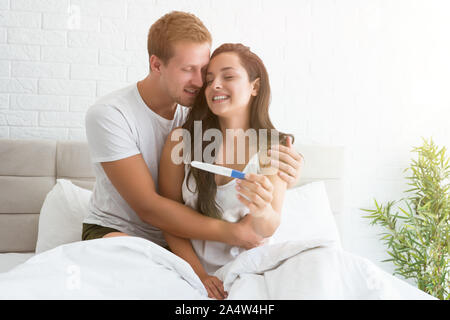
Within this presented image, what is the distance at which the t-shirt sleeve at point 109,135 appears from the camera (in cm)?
155

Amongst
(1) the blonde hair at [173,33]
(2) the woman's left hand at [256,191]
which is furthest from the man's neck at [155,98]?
(2) the woman's left hand at [256,191]

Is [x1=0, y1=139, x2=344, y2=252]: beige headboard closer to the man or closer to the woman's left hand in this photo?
the man

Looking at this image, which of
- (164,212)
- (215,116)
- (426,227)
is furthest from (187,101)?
(426,227)

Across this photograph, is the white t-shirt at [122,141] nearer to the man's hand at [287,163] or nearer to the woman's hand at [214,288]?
the woman's hand at [214,288]

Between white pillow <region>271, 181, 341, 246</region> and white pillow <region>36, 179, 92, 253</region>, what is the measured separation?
37.0 inches

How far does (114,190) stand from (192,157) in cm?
36

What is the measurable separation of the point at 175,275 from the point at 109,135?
0.62m

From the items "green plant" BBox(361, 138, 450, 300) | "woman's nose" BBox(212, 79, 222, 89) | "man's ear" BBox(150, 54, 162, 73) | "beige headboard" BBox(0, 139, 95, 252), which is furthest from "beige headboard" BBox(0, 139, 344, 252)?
"green plant" BBox(361, 138, 450, 300)

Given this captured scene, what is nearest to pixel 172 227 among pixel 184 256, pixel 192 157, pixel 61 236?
pixel 184 256

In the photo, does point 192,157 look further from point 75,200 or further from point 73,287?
point 75,200

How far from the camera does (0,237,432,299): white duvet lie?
1.00m

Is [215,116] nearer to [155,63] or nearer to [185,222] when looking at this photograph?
[155,63]

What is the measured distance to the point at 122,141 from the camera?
155cm
